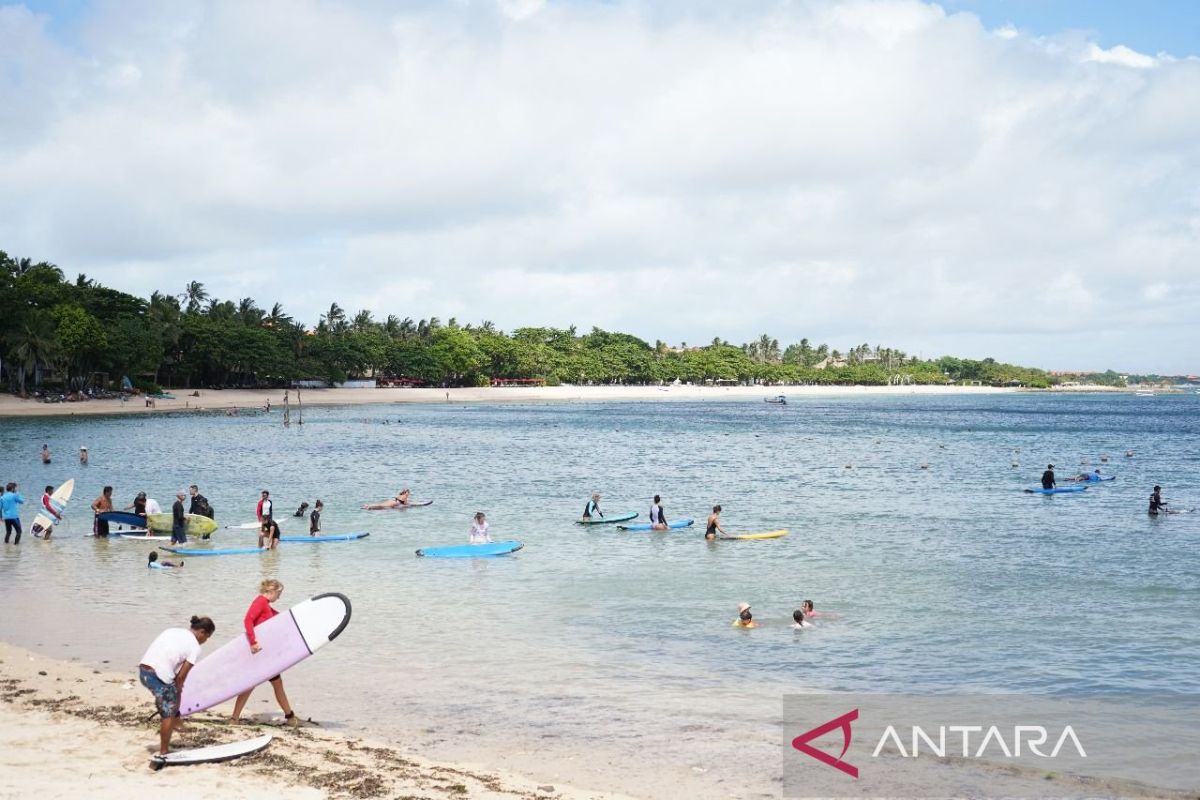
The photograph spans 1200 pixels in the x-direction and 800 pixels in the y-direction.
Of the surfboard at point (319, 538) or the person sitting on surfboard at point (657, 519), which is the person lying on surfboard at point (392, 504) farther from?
the person sitting on surfboard at point (657, 519)

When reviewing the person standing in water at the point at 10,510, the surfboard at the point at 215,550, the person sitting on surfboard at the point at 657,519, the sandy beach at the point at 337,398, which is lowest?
the surfboard at the point at 215,550

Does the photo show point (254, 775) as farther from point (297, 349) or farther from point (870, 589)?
point (297, 349)

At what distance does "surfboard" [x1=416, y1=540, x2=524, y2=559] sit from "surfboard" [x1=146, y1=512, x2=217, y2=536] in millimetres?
6711

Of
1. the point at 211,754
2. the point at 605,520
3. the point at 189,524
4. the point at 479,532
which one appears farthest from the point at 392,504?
the point at 211,754

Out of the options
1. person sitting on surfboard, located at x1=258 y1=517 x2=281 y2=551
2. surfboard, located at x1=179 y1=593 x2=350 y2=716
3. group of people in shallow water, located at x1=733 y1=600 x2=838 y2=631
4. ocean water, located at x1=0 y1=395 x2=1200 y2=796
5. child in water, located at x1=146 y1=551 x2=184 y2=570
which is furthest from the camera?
person sitting on surfboard, located at x1=258 y1=517 x2=281 y2=551

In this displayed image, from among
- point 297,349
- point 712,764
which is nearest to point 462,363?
point 297,349

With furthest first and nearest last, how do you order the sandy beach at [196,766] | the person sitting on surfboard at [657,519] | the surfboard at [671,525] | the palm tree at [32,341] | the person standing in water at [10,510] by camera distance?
1. the palm tree at [32,341]
2. the surfboard at [671,525]
3. the person sitting on surfboard at [657,519]
4. the person standing in water at [10,510]
5. the sandy beach at [196,766]

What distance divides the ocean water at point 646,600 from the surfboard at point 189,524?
4.15ft

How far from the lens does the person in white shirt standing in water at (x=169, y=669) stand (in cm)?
1022

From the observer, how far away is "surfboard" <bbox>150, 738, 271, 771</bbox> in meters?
9.97

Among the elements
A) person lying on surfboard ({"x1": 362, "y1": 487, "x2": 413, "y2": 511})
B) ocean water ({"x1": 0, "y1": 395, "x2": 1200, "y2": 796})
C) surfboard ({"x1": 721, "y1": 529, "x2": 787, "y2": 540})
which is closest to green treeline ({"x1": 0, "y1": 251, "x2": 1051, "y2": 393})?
ocean water ({"x1": 0, "y1": 395, "x2": 1200, "y2": 796})

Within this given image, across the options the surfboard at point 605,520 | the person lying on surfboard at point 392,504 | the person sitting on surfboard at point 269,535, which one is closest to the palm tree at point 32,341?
the person lying on surfboard at point 392,504

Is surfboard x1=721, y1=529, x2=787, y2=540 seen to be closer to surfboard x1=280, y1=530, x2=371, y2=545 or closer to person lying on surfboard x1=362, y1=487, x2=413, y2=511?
surfboard x1=280, y1=530, x2=371, y2=545

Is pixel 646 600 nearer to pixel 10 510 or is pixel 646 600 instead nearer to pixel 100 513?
pixel 100 513
